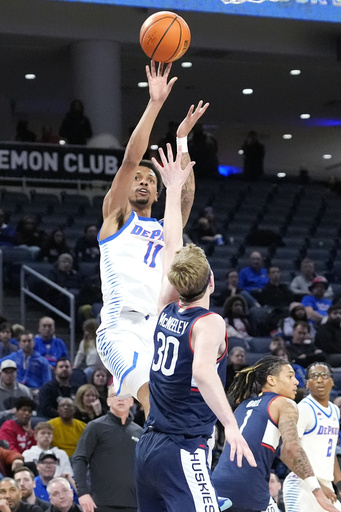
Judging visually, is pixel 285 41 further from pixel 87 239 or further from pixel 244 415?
pixel 244 415

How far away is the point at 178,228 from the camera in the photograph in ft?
17.6

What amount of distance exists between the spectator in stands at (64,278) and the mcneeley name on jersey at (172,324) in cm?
970

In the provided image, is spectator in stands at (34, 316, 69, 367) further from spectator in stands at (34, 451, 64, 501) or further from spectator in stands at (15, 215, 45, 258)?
spectator in stands at (15, 215, 45, 258)

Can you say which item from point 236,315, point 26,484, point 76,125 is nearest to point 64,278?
point 236,315

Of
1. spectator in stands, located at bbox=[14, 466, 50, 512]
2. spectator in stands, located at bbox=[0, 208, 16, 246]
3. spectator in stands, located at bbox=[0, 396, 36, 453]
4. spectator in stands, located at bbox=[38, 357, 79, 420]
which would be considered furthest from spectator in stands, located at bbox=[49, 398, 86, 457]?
spectator in stands, located at bbox=[0, 208, 16, 246]

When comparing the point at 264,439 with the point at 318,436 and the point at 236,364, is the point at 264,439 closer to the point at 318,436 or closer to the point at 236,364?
the point at 318,436

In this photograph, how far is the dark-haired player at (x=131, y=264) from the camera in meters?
5.72

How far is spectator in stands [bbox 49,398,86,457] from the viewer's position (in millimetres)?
10141

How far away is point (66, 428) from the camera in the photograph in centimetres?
1021

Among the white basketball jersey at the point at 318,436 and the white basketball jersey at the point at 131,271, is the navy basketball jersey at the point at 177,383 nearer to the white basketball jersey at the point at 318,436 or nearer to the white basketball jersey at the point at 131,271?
the white basketball jersey at the point at 131,271

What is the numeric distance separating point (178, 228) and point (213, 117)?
921 inches

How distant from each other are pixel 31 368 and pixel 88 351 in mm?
892

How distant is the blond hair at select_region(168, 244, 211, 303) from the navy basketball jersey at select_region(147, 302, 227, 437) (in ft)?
0.27

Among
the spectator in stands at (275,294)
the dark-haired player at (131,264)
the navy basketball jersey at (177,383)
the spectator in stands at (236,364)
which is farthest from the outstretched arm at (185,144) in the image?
the spectator in stands at (275,294)
